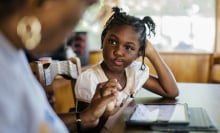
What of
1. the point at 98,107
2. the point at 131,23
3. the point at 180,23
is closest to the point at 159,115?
the point at 98,107

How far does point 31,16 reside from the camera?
16.1 inches

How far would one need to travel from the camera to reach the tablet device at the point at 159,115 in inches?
36.1

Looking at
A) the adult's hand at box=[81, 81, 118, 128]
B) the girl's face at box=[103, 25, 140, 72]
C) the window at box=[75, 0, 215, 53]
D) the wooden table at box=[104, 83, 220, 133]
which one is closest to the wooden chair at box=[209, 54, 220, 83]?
the window at box=[75, 0, 215, 53]

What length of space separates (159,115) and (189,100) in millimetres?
361

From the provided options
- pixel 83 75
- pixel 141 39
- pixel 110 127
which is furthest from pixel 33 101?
pixel 141 39

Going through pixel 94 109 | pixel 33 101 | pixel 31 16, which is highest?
pixel 31 16

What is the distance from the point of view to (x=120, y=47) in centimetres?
129

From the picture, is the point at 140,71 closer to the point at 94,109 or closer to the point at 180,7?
the point at 94,109

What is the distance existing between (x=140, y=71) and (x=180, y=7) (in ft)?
8.64

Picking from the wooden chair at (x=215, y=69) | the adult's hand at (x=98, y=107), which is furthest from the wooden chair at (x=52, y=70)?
the wooden chair at (x=215, y=69)

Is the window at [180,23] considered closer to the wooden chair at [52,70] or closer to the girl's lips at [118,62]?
the wooden chair at [52,70]

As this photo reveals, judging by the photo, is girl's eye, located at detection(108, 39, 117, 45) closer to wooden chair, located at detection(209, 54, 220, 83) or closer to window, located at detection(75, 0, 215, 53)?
wooden chair, located at detection(209, 54, 220, 83)

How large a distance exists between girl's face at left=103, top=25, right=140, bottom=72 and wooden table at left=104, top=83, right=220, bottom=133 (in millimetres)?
150

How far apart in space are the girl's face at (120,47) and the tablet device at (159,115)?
0.24 metres
